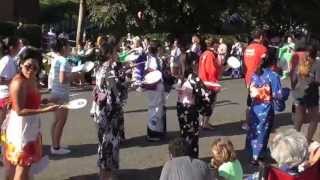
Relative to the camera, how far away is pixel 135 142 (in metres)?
10.6

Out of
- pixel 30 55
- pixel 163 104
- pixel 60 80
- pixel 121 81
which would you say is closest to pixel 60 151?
pixel 60 80

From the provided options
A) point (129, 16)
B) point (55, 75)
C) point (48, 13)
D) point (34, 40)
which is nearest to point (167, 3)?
point (129, 16)

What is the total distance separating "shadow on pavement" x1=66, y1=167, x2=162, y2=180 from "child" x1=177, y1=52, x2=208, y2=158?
0.59 metres

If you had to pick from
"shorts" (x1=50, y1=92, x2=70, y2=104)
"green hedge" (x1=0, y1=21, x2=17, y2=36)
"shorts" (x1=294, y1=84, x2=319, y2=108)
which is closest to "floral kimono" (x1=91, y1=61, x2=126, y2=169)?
"shorts" (x1=50, y1=92, x2=70, y2=104)

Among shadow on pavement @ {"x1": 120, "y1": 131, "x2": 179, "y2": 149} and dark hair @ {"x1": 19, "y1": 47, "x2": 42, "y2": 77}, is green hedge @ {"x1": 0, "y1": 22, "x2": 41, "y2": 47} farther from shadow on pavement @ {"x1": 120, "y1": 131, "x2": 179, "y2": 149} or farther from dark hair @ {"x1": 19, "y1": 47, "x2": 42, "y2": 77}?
dark hair @ {"x1": 19, "y1": 47, "x2": 42, "y2": 77}

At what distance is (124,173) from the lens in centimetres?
876

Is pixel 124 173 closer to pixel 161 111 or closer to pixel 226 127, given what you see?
pixel 161 111

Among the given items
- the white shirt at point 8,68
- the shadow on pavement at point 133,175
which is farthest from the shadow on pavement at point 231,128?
the white shirt at point 8,68

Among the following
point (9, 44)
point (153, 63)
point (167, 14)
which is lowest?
point (153, 63)

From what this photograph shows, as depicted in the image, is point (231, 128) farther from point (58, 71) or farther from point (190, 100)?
point (58, 71)

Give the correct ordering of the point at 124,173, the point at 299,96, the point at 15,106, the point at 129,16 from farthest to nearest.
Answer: the point at 129,16 → the point at 299,96 → the point at 124,173 → the point at 15,106

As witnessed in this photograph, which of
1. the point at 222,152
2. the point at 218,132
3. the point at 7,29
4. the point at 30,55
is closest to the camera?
the point at 222,152

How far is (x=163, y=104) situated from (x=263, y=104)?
221cm

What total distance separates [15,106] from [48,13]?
1587 inches
